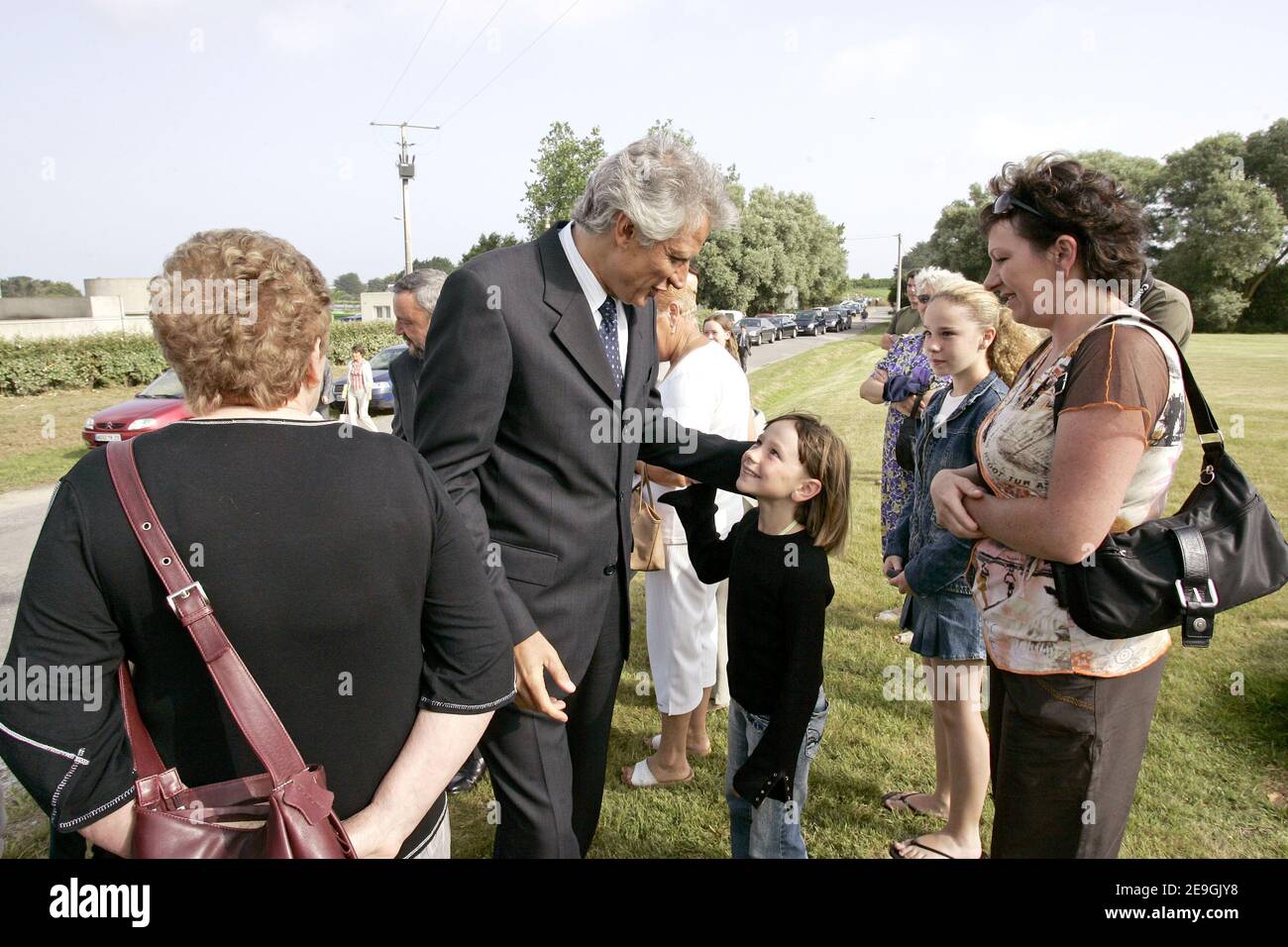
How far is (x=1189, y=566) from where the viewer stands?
1772mm

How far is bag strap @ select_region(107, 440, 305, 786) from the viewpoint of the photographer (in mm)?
1215

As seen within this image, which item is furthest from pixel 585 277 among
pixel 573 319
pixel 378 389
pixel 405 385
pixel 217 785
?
pixel 378 389

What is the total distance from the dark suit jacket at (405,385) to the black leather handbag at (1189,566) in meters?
3.37

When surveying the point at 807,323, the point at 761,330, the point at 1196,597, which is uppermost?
the point at 807,323

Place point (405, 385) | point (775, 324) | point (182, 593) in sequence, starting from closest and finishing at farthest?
point (182, 593) < point (405, 385) < point (775, 324)

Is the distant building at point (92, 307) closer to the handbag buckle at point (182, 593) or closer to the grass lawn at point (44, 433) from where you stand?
the grass lawn at point (44, 433)

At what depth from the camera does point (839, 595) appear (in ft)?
19.5

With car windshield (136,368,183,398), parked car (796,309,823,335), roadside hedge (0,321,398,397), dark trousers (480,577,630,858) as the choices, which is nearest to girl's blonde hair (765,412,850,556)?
dark trousers (480,577,630,858)

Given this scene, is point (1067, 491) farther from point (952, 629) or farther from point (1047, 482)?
point (952, 629)

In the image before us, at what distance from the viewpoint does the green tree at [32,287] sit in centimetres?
6228

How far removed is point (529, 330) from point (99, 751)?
129 cm

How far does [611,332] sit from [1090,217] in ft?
4.13

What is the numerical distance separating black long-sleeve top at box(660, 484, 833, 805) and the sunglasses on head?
1061mm
